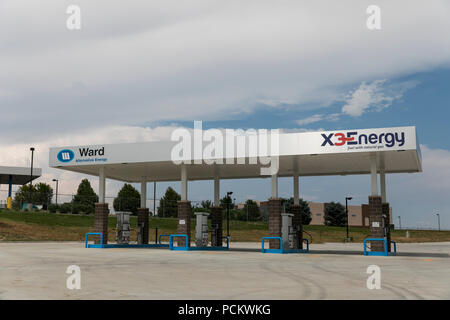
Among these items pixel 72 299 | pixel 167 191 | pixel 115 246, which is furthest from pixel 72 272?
pixel 167 191

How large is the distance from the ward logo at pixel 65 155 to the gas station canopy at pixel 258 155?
0.06m

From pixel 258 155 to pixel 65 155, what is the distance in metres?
11.9

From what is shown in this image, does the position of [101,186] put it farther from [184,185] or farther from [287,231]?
[287,231]

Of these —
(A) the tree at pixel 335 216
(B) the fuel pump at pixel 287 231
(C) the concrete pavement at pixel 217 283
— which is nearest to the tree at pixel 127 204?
(B) the fuel pump at pixel 287 231

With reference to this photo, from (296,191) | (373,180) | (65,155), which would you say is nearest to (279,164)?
(296,191)

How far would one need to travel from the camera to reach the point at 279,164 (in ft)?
92.6

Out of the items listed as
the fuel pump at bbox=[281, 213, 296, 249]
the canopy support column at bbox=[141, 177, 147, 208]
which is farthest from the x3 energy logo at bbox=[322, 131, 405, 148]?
the canopy support column at bbox=[141, 177, 147, 208]

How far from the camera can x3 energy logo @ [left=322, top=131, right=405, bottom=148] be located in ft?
75.0

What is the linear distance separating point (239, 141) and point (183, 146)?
315 cm

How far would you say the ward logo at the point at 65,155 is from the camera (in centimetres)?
2953

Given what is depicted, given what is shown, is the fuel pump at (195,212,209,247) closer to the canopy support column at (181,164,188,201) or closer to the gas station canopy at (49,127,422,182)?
the canopy support column at (181,164,188,201)

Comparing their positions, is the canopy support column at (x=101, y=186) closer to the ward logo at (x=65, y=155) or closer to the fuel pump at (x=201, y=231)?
the ward logo at (x=65, y=155)
